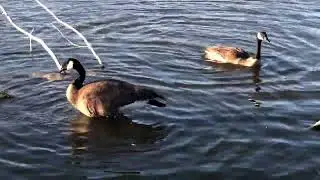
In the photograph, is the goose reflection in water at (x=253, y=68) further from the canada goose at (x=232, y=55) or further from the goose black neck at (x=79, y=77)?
the goose black neck at (x=79, y=77)

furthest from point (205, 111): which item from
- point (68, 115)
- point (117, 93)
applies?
point (68, 115)

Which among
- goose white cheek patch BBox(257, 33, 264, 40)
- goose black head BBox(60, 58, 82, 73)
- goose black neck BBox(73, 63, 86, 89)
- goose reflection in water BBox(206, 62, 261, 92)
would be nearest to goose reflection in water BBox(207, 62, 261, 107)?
goose reflection in water BBox(206, 62, 261, 92)

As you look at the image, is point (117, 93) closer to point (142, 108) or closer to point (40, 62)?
point (142, 108)

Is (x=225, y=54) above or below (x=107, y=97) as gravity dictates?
below

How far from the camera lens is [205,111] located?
12094mm

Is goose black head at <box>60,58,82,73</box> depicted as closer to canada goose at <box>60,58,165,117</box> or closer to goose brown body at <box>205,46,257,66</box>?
canada goose at <box>60,58,165,117</box>

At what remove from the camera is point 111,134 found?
11.3 m

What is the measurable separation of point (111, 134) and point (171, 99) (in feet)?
6.39

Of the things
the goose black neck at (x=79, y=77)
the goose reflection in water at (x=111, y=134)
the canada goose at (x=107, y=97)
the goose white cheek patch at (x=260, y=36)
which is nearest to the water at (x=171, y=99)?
the goose reflection in water at (x=111, y=134)

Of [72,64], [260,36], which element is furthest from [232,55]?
[72,64]

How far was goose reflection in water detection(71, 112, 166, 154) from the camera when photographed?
1073 cm

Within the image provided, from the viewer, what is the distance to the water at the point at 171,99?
998 cm

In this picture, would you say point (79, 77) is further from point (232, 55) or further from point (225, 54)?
point (232, 55)

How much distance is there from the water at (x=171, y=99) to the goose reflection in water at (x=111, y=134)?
0.07 ft
